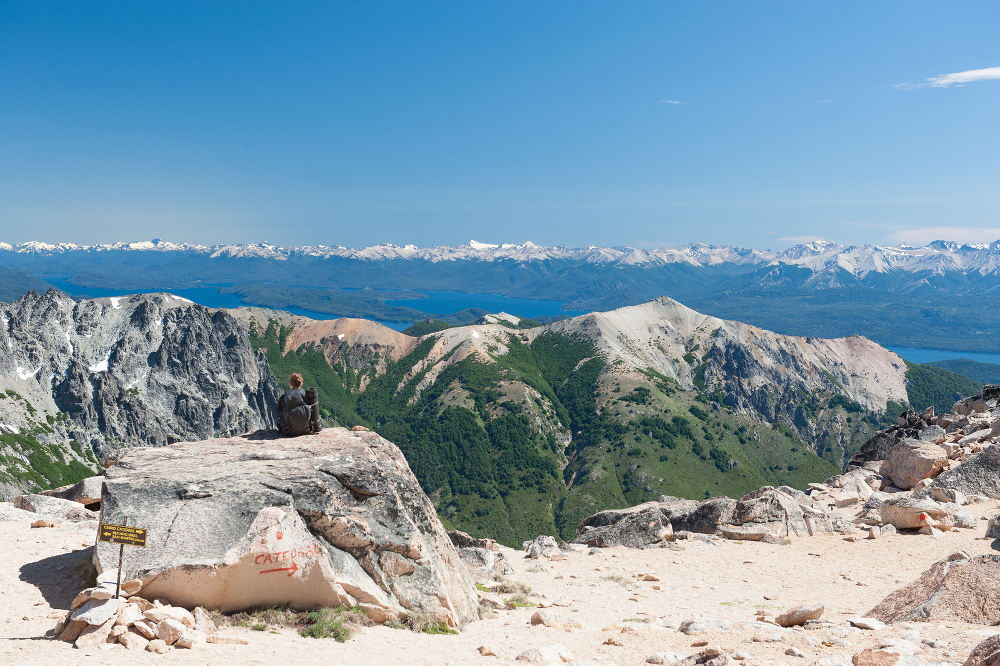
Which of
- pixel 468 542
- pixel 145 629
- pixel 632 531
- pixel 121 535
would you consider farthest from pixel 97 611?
pixel 632 531

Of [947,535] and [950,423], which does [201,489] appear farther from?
[950,423]

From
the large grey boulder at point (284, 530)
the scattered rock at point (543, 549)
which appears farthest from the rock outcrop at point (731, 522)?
the large grey boulder at point (284, 530)

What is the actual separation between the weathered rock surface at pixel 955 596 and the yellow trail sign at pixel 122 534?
738 inches

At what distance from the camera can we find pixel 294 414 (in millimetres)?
19688

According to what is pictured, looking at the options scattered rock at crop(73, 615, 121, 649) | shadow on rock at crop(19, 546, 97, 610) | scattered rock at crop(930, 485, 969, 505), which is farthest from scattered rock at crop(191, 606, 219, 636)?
scattered rock at crop(930, 485, 969, 505)

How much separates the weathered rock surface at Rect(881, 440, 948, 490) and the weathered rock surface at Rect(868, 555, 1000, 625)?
2404 cm

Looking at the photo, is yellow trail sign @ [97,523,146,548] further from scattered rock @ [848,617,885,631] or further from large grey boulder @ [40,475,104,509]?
scattered rock @ [848,617,885,631]

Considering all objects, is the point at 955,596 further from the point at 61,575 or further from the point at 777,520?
the point at 61,575

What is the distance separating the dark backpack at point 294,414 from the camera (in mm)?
19703

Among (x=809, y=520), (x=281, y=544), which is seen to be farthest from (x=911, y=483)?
(x=281, y=544)

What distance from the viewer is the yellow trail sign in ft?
45.6

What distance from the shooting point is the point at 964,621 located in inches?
542

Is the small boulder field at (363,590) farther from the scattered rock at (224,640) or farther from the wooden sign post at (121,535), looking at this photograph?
the wooden sign post at (121,535)

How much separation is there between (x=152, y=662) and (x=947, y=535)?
1176 inches
